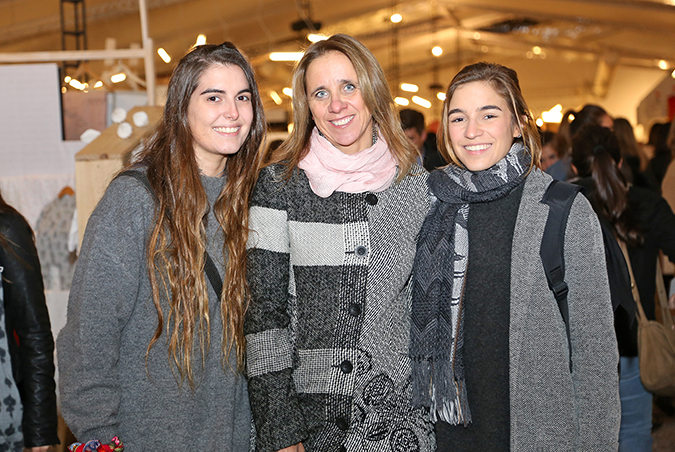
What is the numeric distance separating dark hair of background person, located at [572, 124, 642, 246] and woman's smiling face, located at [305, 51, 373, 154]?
139 cm

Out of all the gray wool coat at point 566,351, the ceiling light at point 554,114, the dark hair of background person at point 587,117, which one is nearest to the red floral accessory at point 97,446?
the gray wool coat at point 566,351

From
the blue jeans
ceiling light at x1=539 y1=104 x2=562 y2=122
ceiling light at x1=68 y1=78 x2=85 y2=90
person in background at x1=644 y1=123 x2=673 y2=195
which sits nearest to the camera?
the blue jeans

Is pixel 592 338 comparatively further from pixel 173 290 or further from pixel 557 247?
pixel 173 290

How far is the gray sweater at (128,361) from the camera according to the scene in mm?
1562

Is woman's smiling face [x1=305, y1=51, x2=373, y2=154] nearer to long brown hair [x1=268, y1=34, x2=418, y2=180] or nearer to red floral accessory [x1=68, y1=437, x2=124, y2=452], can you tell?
long brown hair [x1=268, y1=34, x2=418, y2=180]

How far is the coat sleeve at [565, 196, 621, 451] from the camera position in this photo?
1668 millimetres

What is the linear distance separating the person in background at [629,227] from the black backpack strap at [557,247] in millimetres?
1119

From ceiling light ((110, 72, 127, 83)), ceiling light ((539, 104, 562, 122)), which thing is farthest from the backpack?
ceiling light ((539, 104, 562, 122))

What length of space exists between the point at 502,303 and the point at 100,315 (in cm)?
113

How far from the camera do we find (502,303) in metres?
1.79

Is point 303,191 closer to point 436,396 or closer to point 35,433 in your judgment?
point 436,396

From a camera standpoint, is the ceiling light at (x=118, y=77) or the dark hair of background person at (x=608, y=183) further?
the ceiling light at (x=118, y=77)

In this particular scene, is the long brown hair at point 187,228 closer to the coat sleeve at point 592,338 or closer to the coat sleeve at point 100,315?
the coat sleeve at point 100,315

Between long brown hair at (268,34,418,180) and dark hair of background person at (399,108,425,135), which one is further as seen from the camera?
dark hair of background person at (399,108,425,135)
